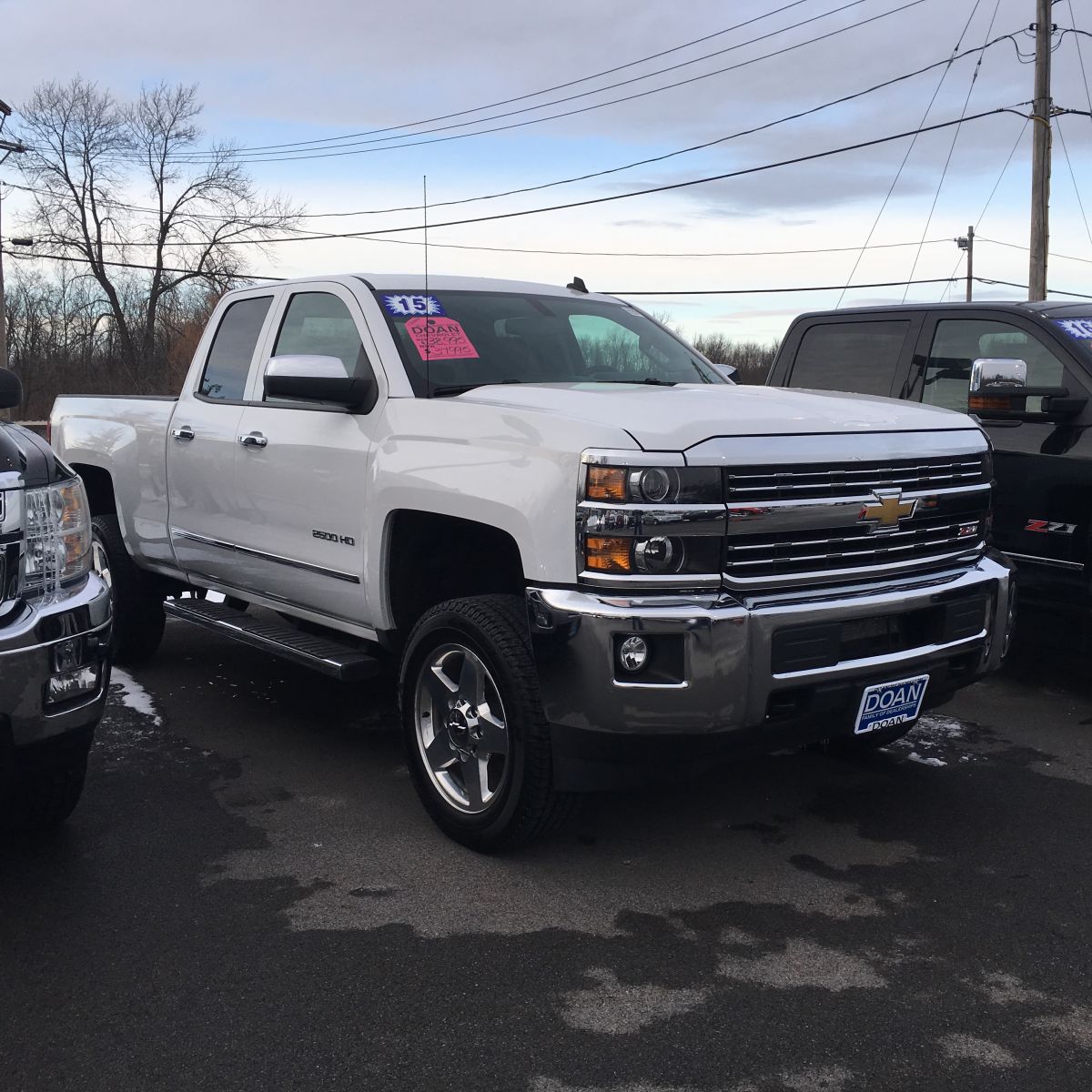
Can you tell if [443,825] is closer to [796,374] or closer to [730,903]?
[730,903]

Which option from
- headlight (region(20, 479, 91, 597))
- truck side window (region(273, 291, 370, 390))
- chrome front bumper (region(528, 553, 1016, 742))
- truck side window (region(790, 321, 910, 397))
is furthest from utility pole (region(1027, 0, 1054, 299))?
headlight (region(20, 479, 91, 597))

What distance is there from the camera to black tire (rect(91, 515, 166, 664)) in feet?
21.1

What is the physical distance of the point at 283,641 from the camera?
4.81 m

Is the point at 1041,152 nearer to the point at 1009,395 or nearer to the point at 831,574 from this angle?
the point at 1009,395

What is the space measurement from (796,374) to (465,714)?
4.03 metres

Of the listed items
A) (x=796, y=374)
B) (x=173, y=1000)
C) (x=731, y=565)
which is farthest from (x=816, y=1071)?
(x=796, y=374)

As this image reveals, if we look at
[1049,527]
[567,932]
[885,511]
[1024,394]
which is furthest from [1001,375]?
[567,932]

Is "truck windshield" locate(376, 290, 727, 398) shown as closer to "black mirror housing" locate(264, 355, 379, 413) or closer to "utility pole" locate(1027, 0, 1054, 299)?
"black mirror housing" locate(264, 355, 379, 413)

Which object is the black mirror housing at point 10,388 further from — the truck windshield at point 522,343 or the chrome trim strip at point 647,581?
the chrome trim strip at point 647,581

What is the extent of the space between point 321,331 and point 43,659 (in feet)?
7.15

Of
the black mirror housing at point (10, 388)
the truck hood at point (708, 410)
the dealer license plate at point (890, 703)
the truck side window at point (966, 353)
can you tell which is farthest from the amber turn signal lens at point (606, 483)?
the truck side window at point (966, 353)

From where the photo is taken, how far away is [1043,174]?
19.5 metres

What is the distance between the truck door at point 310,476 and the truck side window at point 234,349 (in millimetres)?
212

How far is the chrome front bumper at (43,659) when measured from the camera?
10.6 ft
